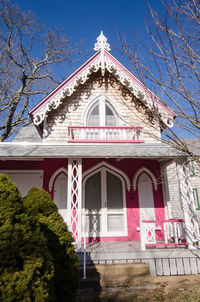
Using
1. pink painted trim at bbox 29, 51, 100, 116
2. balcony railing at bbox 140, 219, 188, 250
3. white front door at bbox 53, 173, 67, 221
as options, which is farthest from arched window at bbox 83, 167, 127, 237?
pink painted trim at bbox 29, 51, 100, 116

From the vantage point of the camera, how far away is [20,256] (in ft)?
8.86

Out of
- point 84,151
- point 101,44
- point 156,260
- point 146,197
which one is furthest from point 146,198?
point 101,44

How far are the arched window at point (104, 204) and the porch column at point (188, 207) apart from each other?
8.67 feet

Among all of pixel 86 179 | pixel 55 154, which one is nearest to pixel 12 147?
pixel 55 154

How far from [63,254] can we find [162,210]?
5955 millimetres

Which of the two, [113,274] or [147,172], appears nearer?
[113,274]

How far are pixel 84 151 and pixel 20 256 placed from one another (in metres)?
5.00

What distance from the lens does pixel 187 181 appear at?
709cm

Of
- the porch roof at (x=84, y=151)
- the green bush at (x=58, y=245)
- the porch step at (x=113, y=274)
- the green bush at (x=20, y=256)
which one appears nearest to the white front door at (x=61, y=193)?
the porch roof at (x=84, y=151)

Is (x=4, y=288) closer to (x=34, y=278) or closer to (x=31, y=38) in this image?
(x=34, y=278)

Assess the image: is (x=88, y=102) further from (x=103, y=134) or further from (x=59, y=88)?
(x=103, y=134)

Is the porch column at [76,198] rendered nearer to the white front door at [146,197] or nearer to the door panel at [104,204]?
the door panel at [104,204]

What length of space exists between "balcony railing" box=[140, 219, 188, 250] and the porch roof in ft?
7.30

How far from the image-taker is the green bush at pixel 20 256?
8.20 ft
